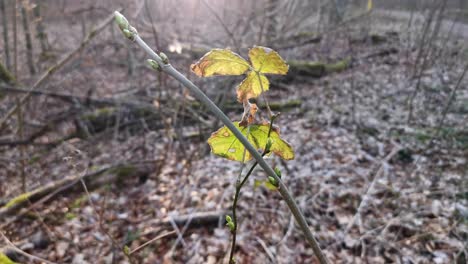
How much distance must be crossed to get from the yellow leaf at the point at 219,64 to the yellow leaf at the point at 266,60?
0.02 m

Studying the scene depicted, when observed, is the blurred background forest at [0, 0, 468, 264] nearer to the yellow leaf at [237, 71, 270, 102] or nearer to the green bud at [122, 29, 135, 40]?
the yellow leaf at [237, 71, 270, 102]

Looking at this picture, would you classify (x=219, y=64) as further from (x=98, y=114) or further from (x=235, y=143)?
(x=98, y=114)

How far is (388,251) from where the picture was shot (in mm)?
2471

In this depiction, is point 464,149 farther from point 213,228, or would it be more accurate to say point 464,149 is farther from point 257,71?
point 257,71

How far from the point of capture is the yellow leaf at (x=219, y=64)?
61cm

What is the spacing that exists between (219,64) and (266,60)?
0.09 metres

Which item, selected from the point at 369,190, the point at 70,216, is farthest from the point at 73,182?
the point at 369,190

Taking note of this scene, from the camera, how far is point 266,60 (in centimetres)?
62

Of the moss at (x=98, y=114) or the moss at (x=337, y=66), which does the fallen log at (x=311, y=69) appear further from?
the moss at (x=98, y=114)

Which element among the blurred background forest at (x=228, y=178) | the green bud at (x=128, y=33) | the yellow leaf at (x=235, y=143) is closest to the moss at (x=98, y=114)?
the blurred background forest at (x=228, y=178)

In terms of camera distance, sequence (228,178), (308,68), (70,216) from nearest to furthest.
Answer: (70,216) → (228,178) → (308,68)

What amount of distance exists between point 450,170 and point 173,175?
3031 millimetres

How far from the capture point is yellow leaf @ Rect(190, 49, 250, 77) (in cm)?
61

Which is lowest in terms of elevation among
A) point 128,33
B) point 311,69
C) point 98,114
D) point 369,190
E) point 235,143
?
point 369,190
